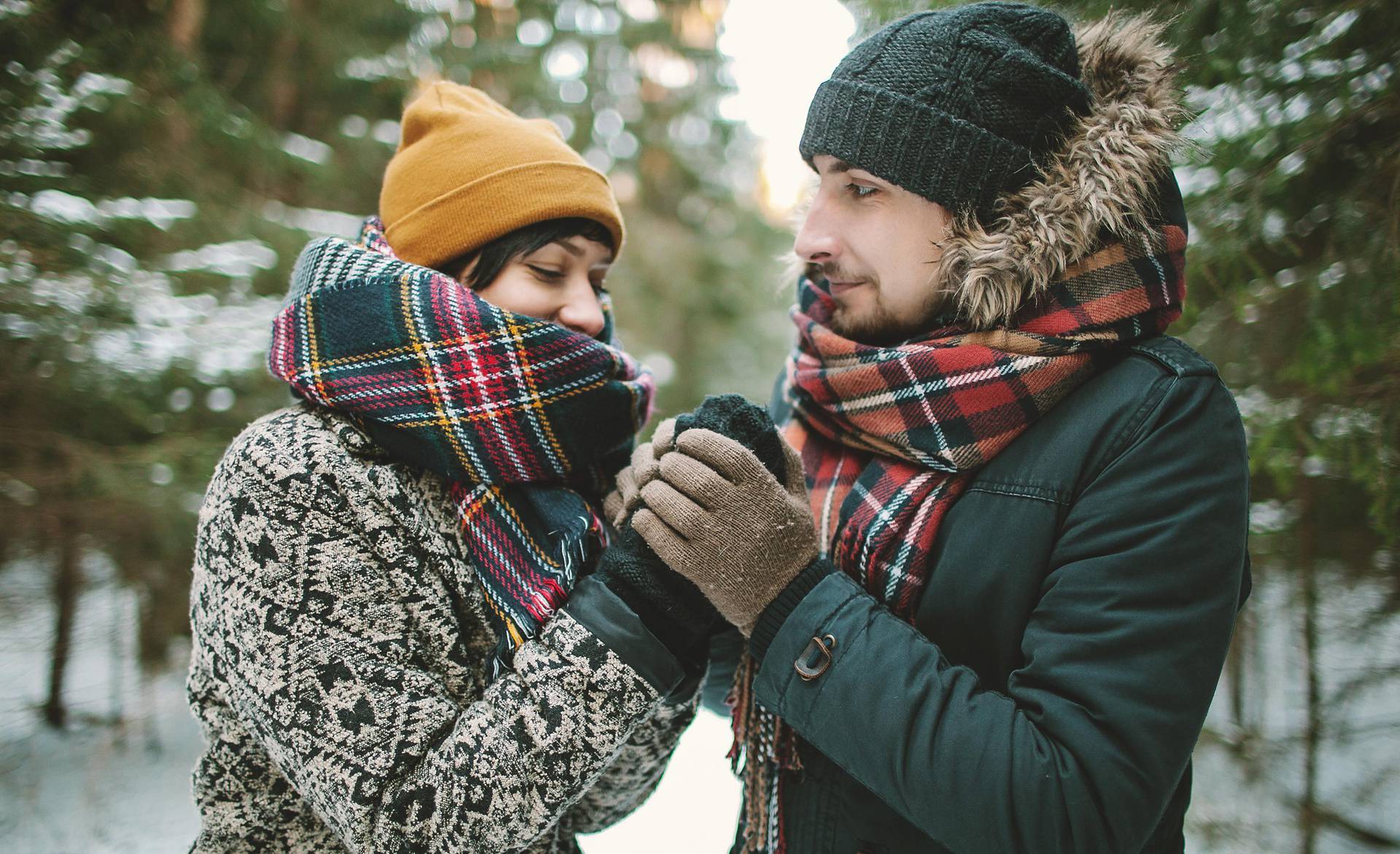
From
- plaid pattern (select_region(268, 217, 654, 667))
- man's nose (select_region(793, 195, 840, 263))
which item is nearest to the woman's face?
plaid pattern (select_region(268, 217, 654, 667))

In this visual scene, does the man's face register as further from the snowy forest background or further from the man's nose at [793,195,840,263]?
the snowy forest background

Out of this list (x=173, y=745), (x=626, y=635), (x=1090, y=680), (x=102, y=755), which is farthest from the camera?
(x=173, y=745)

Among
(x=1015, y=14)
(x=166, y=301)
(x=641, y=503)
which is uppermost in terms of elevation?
(x=1015, y=14)

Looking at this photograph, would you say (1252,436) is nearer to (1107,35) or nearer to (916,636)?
(1107,35)

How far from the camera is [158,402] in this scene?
2615 mm

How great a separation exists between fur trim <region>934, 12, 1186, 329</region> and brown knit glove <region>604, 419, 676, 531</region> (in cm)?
58

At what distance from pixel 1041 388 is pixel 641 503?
2.29 ft

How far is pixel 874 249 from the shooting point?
1.40m

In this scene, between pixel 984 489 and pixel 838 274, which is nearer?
pixel 984 489

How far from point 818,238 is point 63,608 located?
246 cm

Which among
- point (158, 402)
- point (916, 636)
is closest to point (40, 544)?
point (158, 402)

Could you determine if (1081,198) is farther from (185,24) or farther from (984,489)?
(185,24)

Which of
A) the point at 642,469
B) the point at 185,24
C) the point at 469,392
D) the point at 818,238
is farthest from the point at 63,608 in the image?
the point at 818,238

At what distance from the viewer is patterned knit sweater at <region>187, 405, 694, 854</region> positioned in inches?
41.5
